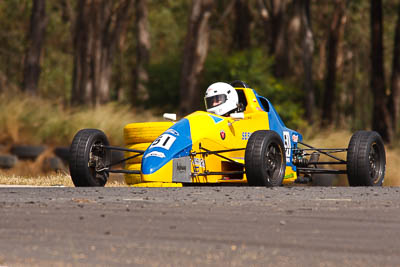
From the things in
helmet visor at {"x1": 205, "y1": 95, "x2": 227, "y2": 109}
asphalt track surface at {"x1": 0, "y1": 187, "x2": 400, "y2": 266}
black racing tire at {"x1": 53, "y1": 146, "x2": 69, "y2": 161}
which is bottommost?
asphalt track surface at {"x1": 0, "y1": 187, "x2": 400, "y2": 266}

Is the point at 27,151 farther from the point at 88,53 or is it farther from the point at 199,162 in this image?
the point at 88,53

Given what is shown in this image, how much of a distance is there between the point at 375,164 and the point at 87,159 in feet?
15.3

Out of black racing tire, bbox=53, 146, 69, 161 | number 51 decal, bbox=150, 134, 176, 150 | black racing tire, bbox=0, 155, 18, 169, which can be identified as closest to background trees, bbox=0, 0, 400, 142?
black racing tire, bbox=53, 146, 69, 161

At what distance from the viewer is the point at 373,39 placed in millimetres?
32031

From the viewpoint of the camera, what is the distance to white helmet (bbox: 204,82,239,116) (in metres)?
13.9

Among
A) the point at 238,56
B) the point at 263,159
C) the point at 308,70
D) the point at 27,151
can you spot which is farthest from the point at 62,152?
the point at 308,70

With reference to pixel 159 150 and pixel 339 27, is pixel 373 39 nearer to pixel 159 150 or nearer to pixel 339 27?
pixel 339 27

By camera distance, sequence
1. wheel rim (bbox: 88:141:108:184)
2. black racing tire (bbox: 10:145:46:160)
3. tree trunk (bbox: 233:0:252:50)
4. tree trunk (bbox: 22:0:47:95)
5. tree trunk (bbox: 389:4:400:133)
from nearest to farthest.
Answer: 1. wheel rim (bbox: 88:141:108:184)
2. black racing tire (bbox: 10:145:46:160)
3. tree trunk (bbox: 22:0:47:95)
4. tree trunk (bbox: 389:4:400:133)
5. tree trunk (bbox: 233:0:252:50)

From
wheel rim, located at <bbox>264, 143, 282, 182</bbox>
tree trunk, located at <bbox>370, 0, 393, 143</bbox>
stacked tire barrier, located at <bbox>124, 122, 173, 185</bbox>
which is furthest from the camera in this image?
tree trunk, located at <bbox>370, 0, 393, 143</bbox>

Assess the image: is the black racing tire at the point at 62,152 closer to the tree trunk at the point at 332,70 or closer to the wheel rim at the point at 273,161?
the wheel rim at the point at 273,161

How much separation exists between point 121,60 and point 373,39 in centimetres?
2855

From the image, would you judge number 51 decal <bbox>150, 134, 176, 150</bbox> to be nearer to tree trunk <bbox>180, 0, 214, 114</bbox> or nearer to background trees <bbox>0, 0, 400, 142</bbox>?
background trees <bbox>0, 0, 400, 142</bbox>

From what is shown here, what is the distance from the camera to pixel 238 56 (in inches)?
1371

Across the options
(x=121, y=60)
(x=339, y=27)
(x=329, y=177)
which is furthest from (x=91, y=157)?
(x=121, y=60)
